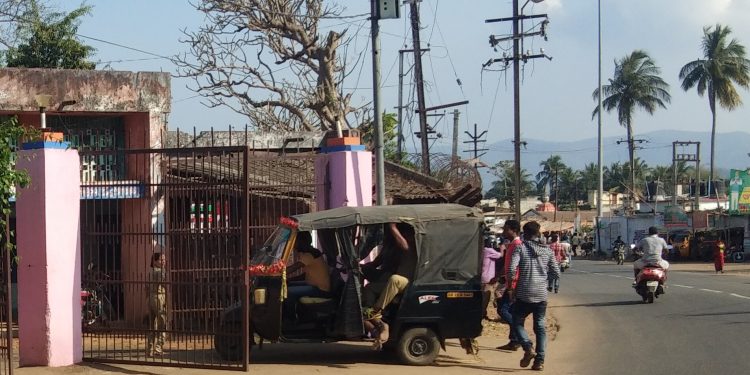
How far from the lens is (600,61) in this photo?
55469 millimetres

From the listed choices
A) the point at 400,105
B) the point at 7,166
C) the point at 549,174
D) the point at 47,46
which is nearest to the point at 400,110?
the point at 400,105

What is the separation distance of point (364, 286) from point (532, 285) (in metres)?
2.12

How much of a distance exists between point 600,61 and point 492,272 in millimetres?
44386

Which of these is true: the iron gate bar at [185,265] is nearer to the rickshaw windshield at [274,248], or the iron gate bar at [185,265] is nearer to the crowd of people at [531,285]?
the rickshaw windshield at [274,248]

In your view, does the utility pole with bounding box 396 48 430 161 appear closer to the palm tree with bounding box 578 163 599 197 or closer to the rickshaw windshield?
the rickshaw windshield

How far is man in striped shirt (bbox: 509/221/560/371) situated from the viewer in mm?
10617

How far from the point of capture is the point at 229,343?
35.0 ft

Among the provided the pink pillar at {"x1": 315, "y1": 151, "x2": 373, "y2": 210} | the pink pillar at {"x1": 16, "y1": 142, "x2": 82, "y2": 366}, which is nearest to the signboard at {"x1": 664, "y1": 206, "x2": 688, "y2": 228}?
the pink pillar at {"x1": 315, "y1": 151, "x2": 373, "y2": 210}

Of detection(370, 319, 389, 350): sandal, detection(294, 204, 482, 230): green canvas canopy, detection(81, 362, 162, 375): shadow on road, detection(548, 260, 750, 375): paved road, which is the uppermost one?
detection(294, 204, 482, 230): green canvas canopy

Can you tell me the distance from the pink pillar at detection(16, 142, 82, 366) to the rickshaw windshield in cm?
228

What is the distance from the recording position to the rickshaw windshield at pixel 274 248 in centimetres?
1069

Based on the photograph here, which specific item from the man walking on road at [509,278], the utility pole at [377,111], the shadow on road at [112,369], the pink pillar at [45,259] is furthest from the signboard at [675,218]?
the pink pillar at [45,259]

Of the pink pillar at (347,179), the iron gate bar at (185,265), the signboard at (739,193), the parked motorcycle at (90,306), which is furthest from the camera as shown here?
the signboard at (739,193)

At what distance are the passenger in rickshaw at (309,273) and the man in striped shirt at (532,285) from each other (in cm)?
231
